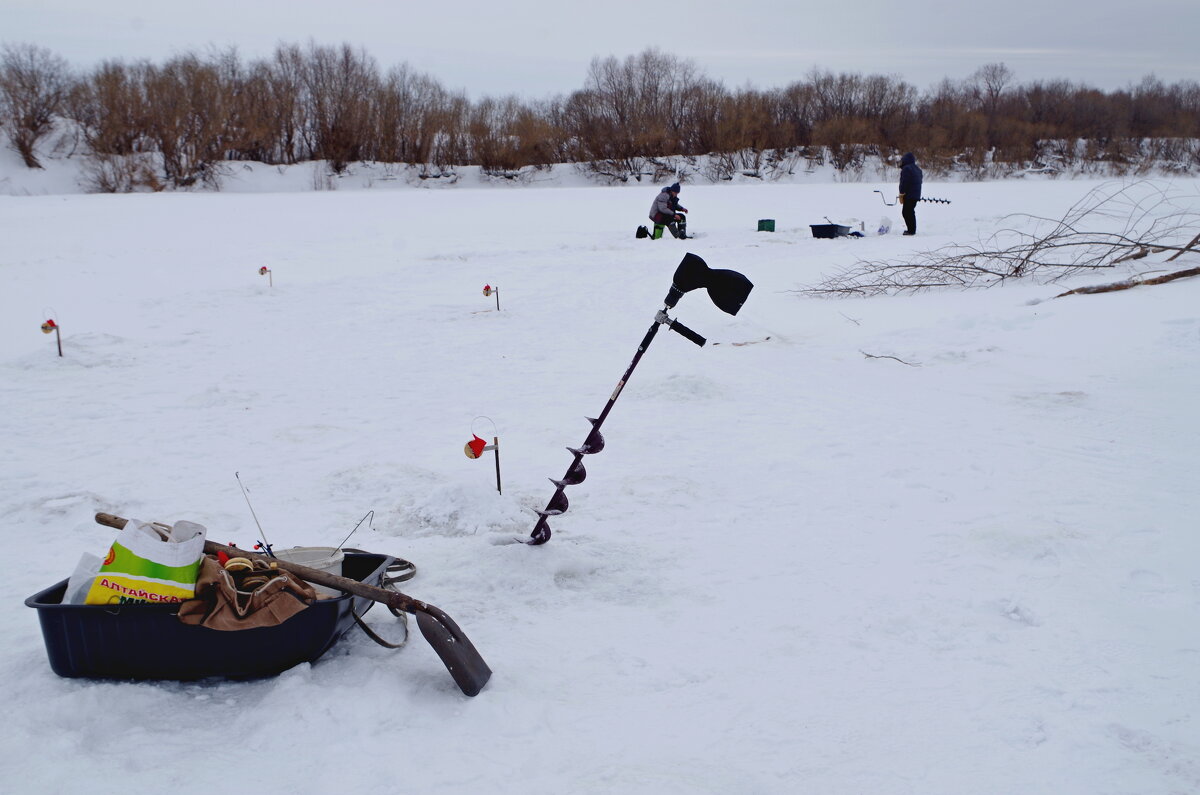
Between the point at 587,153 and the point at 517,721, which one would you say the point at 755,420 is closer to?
the point at 517,721

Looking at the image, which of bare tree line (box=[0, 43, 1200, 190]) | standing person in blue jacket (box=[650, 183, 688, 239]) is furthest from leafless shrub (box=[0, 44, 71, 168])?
standing person in blue jacket (box=[650, 183, 688, 239])

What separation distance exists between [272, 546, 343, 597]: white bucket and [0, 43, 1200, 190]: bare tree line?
36844 millimetres

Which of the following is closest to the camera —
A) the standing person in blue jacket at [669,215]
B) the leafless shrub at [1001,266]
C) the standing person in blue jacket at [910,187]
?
the leafless shrub at [1001,266]

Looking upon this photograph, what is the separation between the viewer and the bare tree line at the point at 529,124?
37.6 metres

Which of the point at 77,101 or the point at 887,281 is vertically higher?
the point at 77,101

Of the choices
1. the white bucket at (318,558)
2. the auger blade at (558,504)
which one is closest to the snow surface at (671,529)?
the auger blade at (558,504)

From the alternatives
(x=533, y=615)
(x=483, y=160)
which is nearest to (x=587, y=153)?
(x=483, y=160)

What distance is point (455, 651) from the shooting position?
115 inches

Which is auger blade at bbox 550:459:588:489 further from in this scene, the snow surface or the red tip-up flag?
the red tip-up flag

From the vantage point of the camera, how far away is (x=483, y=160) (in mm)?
46656

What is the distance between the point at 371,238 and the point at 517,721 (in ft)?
54.4

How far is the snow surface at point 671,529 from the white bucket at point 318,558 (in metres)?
0.33

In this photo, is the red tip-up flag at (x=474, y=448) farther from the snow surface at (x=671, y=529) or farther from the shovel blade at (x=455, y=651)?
the shovel blade at (x=455, y=651)

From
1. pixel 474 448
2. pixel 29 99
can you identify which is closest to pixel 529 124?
pixel 29 99
